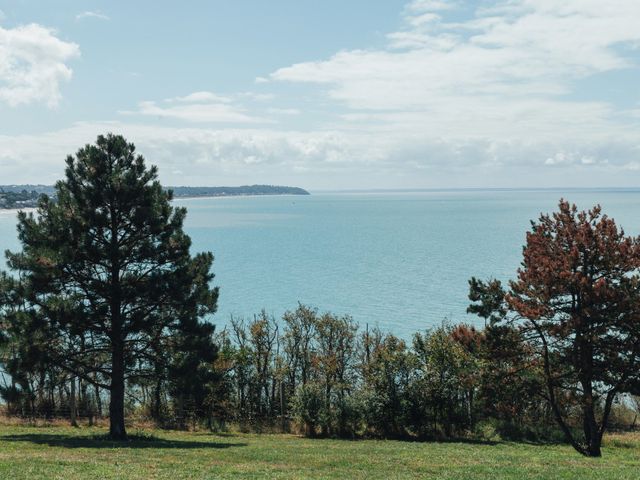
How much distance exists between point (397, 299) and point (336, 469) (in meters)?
58.0

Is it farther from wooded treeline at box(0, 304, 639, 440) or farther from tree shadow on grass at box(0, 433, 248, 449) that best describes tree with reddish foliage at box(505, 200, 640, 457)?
tree shadow on grass at box(0, 433, 248, 449)

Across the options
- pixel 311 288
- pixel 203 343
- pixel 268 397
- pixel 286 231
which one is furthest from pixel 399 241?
pixel 203 343

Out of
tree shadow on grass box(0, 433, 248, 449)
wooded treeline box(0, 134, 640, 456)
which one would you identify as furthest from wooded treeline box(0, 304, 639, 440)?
tree shadow on grass box(0, 433, 248, 449)

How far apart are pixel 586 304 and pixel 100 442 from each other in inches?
772

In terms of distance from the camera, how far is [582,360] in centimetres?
2273

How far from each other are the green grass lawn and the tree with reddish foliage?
9.61ft

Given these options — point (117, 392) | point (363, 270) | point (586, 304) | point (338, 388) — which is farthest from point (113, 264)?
point (363, 270)

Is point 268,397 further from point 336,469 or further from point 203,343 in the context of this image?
point 336,469

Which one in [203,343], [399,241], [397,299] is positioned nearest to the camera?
[203,343]

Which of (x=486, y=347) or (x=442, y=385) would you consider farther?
(x=442, y=385)

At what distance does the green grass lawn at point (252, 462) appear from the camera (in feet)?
54.4

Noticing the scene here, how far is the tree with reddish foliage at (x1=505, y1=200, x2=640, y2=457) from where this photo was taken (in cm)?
2206

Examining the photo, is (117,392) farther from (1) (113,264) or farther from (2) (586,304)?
(2) (586,304)

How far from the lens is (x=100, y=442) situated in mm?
24141
